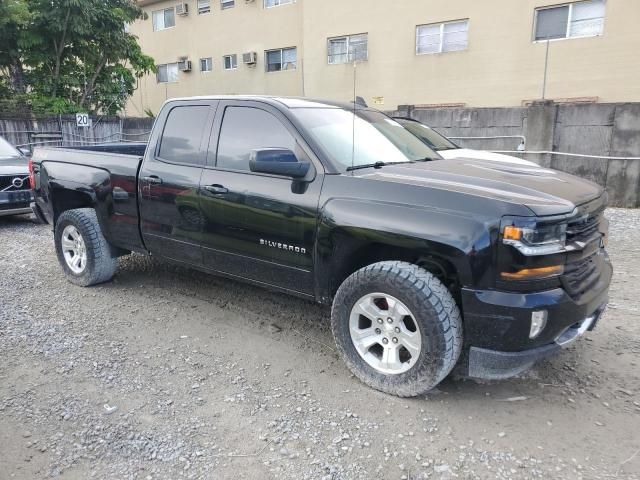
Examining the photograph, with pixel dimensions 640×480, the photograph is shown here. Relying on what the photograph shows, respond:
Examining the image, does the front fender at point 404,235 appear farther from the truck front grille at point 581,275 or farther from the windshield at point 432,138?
the windshield at point 432,138

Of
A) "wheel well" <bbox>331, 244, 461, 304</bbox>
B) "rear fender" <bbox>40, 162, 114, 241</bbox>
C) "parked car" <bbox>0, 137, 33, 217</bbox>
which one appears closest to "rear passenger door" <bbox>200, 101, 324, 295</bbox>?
"wheel well" <bbox>331, 244, 461, 304</bbox>

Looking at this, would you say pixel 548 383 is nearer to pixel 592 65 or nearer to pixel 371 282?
pixel 371 282

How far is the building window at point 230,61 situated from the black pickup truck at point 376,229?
1834 cm

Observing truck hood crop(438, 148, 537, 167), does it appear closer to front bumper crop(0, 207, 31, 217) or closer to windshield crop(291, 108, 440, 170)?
windshield crop(291, 108, 440, 170)

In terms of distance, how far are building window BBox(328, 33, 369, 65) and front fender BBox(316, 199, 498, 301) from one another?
14.4m

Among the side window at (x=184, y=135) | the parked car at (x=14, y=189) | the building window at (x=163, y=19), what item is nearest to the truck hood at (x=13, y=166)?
the parked car at (x=14, y=189)

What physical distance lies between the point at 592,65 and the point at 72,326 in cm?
1415

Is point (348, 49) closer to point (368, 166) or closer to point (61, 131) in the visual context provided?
point (61, 131)

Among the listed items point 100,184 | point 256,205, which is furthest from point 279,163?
point 100,184

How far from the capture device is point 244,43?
21.1 m

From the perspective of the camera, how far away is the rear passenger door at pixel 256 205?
347 cm

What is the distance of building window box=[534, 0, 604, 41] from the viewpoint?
13.3 m

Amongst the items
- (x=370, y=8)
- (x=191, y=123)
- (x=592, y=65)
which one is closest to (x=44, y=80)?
(x=370, y=8)

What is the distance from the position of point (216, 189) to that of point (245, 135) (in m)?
0.47
